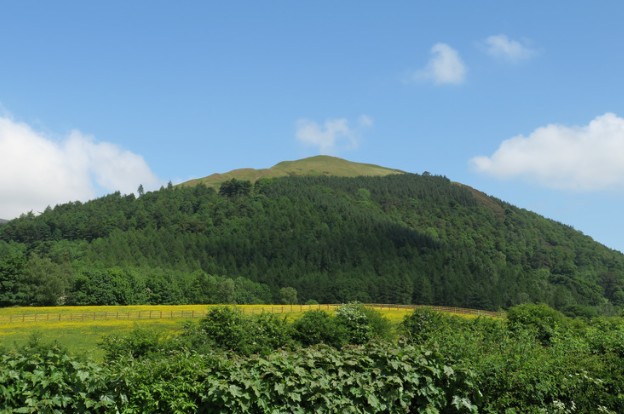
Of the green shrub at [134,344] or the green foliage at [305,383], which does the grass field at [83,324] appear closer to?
the green shrub at [134,344]

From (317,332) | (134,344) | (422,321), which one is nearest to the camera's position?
(134,344)

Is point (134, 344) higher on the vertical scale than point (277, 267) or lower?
lower

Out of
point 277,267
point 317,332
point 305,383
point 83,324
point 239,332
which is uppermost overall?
point 277,267

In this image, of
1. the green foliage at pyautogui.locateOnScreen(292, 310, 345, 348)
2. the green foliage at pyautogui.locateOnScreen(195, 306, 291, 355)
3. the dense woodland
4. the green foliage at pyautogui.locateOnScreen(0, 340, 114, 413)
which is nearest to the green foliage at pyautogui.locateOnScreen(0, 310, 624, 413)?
the green foliage at pyautogui.locateOnScreen(0, 340, 114, 413)

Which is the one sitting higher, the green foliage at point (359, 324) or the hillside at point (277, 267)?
the hillside at point (277, 267)

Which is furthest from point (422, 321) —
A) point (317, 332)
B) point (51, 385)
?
point (51, 385)

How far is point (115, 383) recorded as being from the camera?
31.4ft

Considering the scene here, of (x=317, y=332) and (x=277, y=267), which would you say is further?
(x=277, y=267)

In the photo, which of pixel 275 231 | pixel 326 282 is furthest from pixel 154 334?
pixel 275 231

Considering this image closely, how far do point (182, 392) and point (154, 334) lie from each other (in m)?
16.6

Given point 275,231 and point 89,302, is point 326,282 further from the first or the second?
point 89,302

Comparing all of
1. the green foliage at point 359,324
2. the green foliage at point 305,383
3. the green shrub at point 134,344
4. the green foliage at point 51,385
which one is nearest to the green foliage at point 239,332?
the green shrub at point 134,344

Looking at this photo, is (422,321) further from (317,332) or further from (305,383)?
(305,383)

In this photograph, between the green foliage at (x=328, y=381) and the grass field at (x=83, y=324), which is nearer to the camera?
the green foliage at (x=328, y=381)
